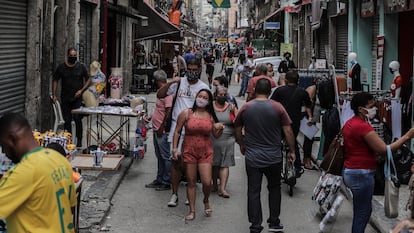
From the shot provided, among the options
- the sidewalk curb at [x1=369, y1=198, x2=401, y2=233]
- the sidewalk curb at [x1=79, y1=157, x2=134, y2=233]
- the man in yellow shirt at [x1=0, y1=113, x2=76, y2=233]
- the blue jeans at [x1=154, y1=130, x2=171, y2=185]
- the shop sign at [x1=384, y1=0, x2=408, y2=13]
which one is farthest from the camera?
the shop sign at [x1=384, y1=0, x2=408, y2=13]

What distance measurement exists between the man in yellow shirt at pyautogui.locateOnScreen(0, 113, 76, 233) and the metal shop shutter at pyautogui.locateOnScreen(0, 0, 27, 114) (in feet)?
26.6

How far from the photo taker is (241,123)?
7215mm

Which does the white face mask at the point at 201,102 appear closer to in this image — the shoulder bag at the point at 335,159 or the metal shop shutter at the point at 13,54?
the shoulder bag at the point at 335,159

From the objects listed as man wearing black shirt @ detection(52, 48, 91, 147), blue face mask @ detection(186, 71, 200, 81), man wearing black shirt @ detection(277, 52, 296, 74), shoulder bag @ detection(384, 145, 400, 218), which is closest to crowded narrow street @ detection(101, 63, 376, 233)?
shoulder bag @ detection(384, 145, 400, 218)

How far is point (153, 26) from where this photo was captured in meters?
29.2

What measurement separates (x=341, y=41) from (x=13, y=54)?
42.8 ft

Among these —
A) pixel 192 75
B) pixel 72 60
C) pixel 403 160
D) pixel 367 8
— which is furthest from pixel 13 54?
pixel 367 8

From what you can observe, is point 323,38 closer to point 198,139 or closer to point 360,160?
point 198,139

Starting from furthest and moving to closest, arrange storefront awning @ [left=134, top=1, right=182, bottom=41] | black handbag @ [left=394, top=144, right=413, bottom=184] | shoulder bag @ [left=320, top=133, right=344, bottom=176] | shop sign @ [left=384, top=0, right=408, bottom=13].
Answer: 1. storefront awning @ [left=134, top=1, right=182, bottom=41]
2. shop sign @ [left=384, top=0, right=408, bottom=13]
3. black handbag @ [left=394, top=144, right=413, bottom=184]
4. shoulder bag @ [left=320, top=133, right=344, bottom=176]

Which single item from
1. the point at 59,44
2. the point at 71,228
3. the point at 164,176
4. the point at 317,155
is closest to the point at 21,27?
the point at 59,44

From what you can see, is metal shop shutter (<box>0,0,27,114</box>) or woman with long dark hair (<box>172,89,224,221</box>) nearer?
woman with long dark hair (<box>172,89,224,221</box>)

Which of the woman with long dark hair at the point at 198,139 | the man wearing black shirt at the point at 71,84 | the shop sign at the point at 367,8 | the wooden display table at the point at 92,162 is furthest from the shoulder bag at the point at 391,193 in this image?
the shop sign at the point at 367,8

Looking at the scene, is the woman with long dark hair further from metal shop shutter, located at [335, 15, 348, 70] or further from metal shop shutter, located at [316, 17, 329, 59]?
metal shop shutter, located at [316, 17, 329, 59]

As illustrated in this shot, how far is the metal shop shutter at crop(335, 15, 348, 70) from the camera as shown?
21.4 m
